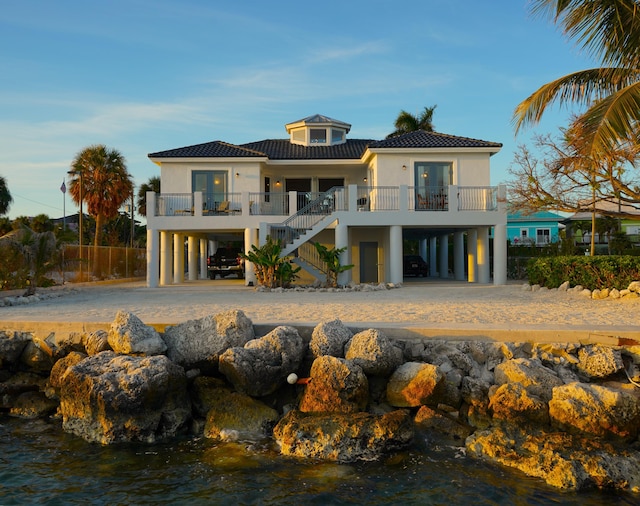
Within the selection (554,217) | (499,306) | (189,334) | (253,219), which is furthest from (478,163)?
(554,217)

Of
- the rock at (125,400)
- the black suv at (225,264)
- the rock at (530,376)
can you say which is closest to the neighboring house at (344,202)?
the black suv at (225,264)

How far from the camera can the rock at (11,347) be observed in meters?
9.25

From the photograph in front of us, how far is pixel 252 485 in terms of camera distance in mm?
5812

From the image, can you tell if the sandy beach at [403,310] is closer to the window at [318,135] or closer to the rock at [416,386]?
the rock at [416,386]

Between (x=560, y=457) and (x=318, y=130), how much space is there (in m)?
24.6

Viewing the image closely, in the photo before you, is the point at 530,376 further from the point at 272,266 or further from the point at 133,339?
the point at 272,266

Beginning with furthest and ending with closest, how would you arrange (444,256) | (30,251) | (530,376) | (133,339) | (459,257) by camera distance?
(444,256) < (459,257) < (30,251) < (133,339) < (530,376)

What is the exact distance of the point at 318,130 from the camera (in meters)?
28.9

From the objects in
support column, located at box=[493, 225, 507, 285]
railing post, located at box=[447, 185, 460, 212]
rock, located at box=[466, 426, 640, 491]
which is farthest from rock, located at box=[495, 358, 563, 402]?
support column, located at box=[493, 225, 507, 285]

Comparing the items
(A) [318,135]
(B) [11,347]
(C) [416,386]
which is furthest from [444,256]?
(B) [11,347]

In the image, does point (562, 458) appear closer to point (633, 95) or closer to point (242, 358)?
point (242, 358)

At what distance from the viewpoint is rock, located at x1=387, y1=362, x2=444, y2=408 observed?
745cm

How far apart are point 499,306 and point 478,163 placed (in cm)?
1190

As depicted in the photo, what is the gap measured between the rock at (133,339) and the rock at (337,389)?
2469 mm
